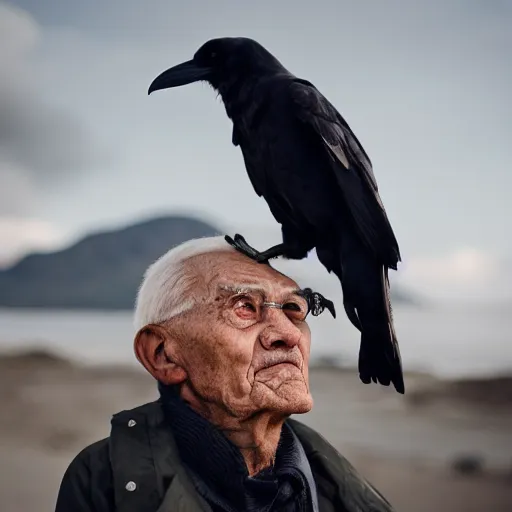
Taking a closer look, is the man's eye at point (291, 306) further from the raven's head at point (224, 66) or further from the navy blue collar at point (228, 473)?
the raven's head at point (224, 66)

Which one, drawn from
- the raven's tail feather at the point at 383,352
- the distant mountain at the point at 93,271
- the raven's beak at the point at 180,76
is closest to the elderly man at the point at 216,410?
the raven's tail feather at the point at 383,352

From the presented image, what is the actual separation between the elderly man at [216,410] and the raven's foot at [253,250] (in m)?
0.02

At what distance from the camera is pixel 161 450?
135 cm

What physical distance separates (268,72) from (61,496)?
2.91ft

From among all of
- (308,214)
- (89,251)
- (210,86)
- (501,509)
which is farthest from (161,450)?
(501,509)

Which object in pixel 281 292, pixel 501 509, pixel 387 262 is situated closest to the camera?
pixel 387 262

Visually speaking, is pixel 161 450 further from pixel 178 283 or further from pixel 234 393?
pixel 178 283

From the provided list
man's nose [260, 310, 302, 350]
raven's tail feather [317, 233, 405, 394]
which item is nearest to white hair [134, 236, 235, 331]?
man's nose [260, 310, 302, 350]

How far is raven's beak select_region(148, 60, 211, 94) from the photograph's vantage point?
1.43 metres

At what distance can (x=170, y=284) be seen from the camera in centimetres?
144

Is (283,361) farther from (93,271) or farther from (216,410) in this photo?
(93,271)

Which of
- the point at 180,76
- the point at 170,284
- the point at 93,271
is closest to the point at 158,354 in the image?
the point at 170,284

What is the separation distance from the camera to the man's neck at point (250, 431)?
4.48 feet

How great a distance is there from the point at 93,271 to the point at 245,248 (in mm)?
1523
